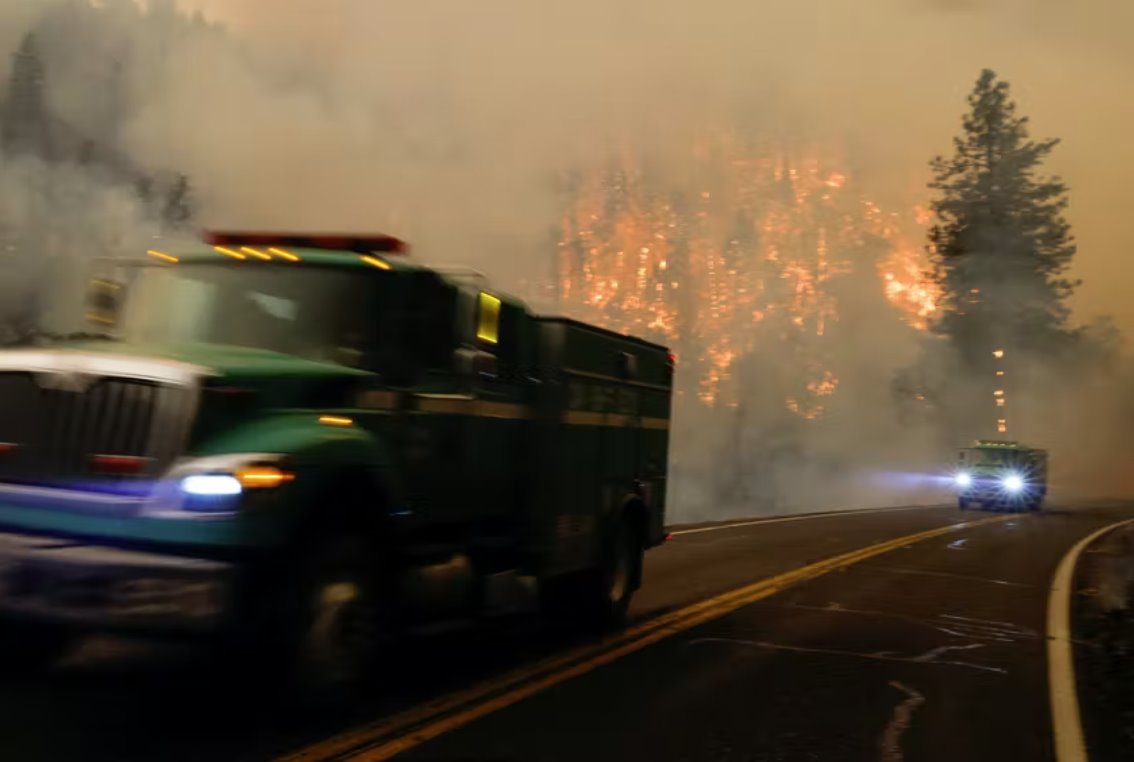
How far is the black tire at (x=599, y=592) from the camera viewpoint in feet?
27.1

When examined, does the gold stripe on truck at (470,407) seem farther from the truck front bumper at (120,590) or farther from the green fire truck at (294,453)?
the truck front bumper at (120,590)

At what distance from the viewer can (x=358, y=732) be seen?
16.2 feet

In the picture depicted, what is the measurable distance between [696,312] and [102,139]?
3106 centimetres

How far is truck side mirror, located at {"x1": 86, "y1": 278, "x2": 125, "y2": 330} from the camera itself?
20.1ft

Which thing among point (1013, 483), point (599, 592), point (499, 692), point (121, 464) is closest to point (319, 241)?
point (121, 464)

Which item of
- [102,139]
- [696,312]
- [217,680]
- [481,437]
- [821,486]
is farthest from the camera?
[821,486]

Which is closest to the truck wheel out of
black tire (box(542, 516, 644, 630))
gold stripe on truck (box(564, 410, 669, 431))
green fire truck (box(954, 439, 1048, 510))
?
gold stripe on truck (box(564, 410, 669, 431))

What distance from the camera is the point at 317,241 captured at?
6.27 m

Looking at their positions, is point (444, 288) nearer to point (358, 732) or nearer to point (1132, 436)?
point (358, 732)

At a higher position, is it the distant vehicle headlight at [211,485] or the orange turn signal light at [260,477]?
the orange turn signal light at [260,477]

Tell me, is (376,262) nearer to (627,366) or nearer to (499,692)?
(499,692)

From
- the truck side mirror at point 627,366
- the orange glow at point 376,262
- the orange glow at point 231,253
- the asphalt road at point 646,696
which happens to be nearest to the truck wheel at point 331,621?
the asphalt road at point 646,696

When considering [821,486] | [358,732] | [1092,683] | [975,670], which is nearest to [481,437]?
[358,732]

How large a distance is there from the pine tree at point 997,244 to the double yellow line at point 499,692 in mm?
51536
